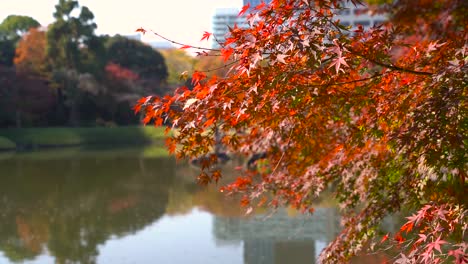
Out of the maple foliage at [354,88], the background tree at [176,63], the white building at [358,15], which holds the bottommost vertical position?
the maple foliage at [354,88]

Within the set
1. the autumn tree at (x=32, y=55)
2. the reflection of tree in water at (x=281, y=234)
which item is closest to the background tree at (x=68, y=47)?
the autumn tree at (x=32, y=55)

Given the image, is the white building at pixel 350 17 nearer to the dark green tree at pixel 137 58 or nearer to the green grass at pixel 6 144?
the green grass at pixel 6 144

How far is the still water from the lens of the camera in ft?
25.5

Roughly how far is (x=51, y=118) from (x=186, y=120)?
3110 centimetres

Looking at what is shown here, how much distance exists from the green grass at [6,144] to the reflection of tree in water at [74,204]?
7366 millimetres

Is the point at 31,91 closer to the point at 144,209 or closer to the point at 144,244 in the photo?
the point at 144,209

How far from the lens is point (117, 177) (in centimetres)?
1606

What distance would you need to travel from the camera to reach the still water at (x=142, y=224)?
7.77m

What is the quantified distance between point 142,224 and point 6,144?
18.5 metres

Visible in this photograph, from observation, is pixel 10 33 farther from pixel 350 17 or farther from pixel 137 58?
pixel 350 17

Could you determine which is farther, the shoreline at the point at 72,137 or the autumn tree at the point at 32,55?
the autumn tree at the point at 32,55

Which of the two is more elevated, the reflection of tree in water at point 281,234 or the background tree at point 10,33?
the background tree at point 10,33

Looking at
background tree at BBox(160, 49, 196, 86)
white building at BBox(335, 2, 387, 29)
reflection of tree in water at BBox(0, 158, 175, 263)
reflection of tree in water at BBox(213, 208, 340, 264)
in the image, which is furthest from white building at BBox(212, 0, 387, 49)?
background tree at BBox(160, 49, 196, 86)

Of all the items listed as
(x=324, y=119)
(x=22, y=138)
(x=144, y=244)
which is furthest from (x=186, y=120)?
(x=22, y=138)
